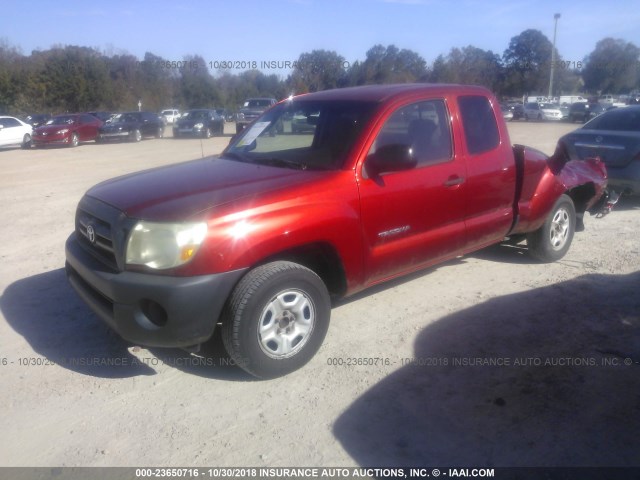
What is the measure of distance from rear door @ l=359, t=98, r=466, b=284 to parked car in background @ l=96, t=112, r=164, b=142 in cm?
2439

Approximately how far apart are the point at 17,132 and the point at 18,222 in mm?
18059

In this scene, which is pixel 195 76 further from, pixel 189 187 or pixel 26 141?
pixel 189 187

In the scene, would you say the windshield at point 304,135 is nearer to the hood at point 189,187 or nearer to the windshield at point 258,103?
the hood at point 189,187

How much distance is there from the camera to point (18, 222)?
791 cm

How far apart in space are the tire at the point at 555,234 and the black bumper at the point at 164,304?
359 cm

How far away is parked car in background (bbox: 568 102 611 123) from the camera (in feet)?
118

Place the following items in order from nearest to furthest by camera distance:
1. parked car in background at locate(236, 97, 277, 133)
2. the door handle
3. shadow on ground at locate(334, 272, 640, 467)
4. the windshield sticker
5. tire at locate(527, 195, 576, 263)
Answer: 1. shadow on ground at locate(334, 272, 640, 467)
2. the door handle
3. the windshield sticker
4. tire at locate(527, 195, 576, 263)
5. parked car in background at locate(236, 97, 277, 133)

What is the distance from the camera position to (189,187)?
3596mm

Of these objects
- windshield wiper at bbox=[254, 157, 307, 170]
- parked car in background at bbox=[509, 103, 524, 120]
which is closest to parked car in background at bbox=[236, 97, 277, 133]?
parked car in background at bbox=[509, 103, 524, 120]

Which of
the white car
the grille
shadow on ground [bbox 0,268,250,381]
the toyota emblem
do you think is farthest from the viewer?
the white car

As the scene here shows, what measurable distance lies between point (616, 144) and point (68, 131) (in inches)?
887

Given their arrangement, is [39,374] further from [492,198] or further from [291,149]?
[492,198]

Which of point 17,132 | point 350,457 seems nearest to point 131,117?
point 17,132

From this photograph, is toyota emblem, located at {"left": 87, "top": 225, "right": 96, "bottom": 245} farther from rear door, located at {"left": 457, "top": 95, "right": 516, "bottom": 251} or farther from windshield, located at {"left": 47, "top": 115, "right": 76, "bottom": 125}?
windshield, located at {"left": 47, "top": 115, "right": 76, "bottom": 125}
